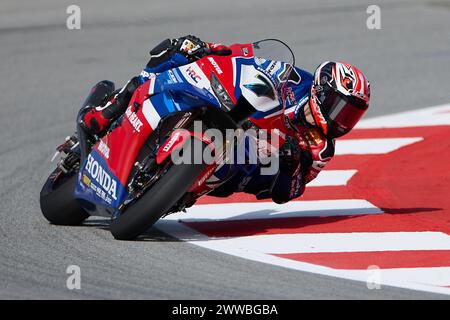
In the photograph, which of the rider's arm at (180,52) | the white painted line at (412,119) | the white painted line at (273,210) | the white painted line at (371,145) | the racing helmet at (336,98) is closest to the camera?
the rider's arm at (180,52)

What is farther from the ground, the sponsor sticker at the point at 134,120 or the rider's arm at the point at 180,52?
the rider's arm at the point at 180,52

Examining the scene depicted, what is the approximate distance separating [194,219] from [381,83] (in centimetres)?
641

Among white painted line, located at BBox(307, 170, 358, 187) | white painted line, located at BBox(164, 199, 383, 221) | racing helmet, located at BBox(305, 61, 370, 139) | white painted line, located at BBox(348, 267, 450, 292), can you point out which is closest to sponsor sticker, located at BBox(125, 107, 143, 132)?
white painted line, located at BBox(164, 199, 383, 221)

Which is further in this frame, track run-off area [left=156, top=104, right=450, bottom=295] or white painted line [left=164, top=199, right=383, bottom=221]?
white painted line [left=164, top=199, right=383, bottom=221]

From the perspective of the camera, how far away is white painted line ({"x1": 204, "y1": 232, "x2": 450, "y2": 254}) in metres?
8.02

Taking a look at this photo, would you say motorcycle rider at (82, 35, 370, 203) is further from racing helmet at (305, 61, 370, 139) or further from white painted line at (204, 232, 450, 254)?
white painted line at (204, 232, 450, 254)

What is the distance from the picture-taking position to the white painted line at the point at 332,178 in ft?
33.9

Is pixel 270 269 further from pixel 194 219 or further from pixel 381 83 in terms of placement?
pixel 381 83

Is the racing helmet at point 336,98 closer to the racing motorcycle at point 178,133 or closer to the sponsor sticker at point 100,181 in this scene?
the racing motorcycle at point 178,133

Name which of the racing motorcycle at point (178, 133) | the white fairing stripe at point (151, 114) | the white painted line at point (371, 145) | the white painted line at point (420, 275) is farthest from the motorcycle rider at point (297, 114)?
the white painted line at point (371, 145)

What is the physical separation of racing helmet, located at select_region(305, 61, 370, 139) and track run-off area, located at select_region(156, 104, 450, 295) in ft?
2.59

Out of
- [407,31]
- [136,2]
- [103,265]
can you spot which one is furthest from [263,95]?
[136,2]

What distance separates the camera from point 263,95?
25.2 feet

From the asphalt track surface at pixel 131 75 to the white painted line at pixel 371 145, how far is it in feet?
4.95
